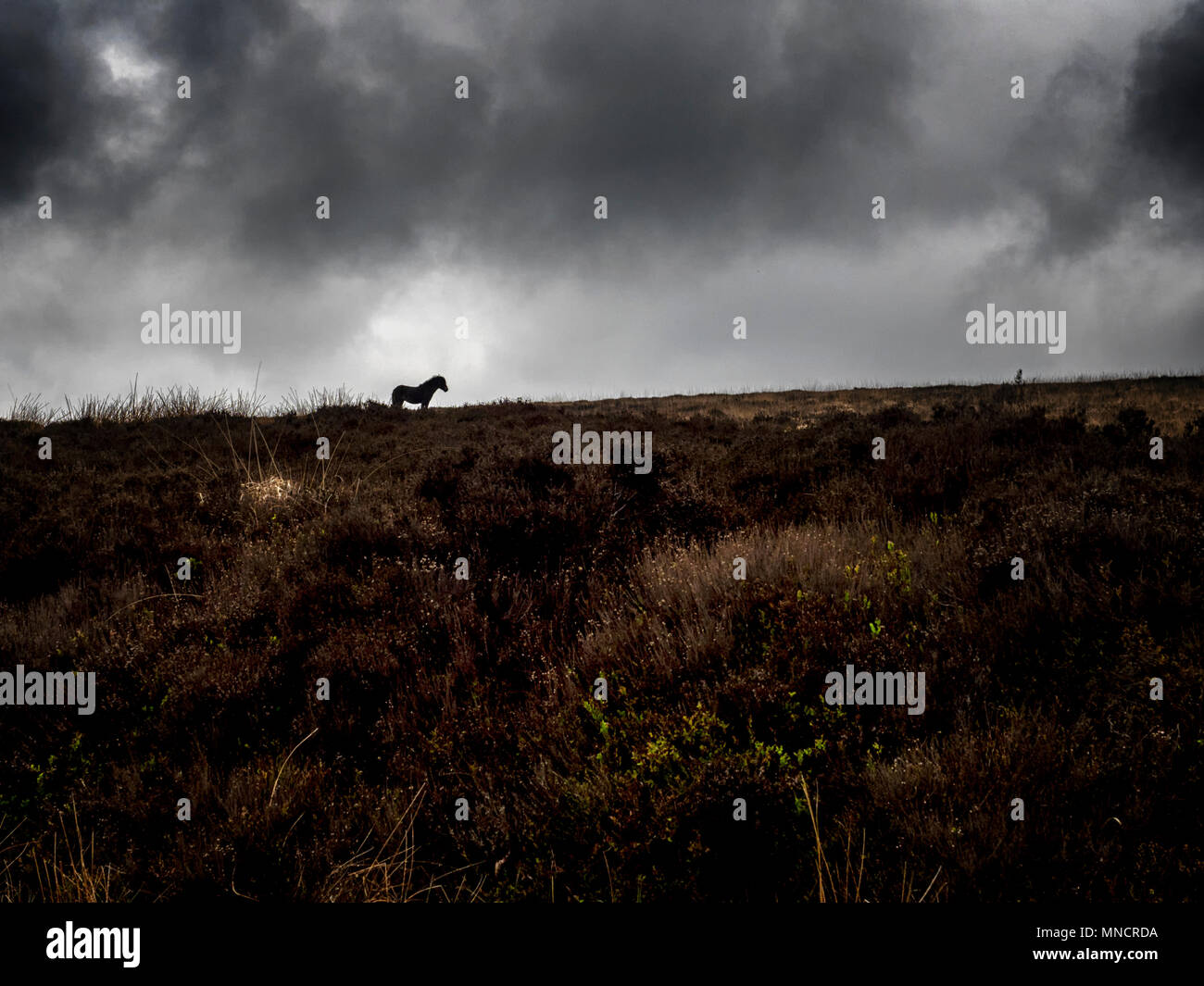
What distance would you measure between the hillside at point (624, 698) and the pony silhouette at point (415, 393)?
16.4m

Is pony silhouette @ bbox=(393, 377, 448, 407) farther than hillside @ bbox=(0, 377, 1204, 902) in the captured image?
Yes

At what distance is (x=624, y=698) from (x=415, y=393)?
71.4 feet

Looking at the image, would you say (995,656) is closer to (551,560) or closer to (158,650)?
(551,560)

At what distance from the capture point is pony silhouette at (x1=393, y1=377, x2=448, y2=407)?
2270 centimetres

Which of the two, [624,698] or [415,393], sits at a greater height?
[415,393]

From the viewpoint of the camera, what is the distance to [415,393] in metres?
23.2

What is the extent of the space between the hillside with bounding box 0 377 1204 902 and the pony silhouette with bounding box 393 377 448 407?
16.4m

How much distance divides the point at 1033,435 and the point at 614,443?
5904 mm

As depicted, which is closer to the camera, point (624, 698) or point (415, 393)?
point (624, 698)

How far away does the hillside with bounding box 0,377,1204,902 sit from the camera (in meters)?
2.37

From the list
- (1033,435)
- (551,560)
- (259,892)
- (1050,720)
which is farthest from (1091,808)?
(1033,435)

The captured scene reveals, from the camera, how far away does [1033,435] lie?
8.26 meters

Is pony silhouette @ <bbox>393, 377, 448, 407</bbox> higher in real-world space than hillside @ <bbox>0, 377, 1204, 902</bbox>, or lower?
higher

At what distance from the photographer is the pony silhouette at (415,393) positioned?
22.7 m
